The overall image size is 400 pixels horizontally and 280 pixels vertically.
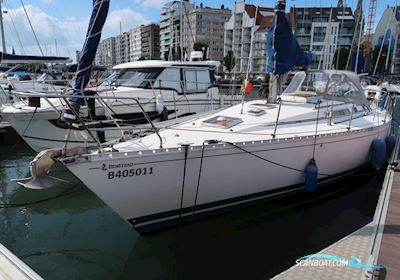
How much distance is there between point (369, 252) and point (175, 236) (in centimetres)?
301

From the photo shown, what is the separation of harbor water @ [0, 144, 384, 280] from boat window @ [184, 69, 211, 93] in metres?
5.53

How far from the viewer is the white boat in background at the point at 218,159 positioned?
495 cm

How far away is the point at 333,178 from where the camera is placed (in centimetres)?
774

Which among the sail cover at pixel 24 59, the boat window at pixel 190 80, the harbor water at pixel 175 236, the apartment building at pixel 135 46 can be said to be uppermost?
the apartment building at pixel 135 46

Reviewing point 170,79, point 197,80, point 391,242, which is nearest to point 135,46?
point 197,80

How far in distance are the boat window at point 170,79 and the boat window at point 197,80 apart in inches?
12.7

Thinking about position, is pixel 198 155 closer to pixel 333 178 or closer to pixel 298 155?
pixel 298 155

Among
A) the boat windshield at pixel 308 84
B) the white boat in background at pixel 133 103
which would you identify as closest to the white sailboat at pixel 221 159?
the boat windshield at pixel 308 84

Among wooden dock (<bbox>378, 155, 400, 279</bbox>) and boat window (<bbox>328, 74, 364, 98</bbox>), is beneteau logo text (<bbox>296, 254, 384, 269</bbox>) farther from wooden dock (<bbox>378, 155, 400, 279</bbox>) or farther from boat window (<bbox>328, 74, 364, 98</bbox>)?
boat window (<bbox>328, 74, 364, 98</bbox>)

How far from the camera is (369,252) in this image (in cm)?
377

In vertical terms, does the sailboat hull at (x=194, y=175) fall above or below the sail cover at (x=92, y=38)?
below

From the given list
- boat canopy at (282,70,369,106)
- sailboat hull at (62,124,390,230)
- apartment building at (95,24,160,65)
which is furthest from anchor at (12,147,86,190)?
apartment building at (95,24,160,65)

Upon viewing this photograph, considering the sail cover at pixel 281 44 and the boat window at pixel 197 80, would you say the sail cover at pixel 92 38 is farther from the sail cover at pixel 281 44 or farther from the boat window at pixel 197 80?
the boat window at pixel 197 80

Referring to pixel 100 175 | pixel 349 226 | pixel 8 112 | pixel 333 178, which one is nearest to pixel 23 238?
pixel 100 175
